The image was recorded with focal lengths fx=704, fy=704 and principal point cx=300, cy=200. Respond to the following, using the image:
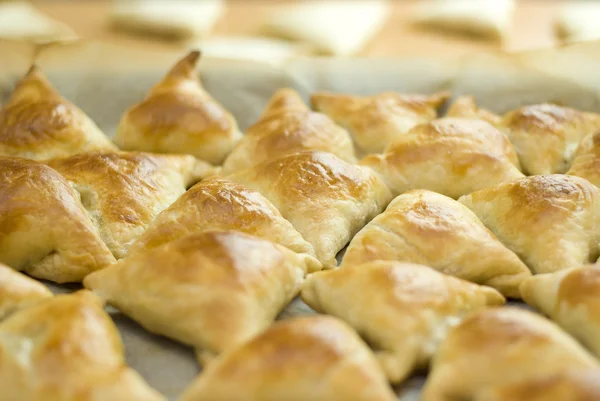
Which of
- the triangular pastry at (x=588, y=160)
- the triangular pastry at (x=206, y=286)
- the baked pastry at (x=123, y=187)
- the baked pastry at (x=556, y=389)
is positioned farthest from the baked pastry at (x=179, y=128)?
the baked pastry at (x=556, y=389)

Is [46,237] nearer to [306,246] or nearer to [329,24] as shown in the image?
[306,246]

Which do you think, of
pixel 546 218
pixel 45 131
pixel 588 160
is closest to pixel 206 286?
pixel 546 218

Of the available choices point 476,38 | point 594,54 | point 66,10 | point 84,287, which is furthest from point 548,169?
point 66,10

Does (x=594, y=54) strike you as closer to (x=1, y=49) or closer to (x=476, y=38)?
(x=476, y=38)

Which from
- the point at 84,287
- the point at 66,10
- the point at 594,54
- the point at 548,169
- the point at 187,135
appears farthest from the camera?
the point at 66,10

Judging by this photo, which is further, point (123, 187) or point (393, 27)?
point (393, 27)

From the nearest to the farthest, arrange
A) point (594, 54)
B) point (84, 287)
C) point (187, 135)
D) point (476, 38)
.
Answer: point (84, 287) → point (187, 135) → point (594, 54) → point (476, 38)
